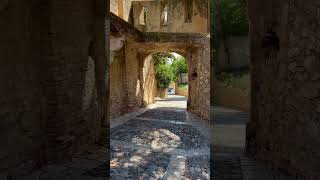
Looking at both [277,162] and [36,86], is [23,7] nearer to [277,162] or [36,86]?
[36,86]

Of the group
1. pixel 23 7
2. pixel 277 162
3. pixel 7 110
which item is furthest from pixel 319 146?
pixel 23 7

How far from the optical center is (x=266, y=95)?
4910 millimetres

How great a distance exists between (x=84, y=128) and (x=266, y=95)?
2842mm

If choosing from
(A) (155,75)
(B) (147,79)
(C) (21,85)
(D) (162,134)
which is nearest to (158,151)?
(D) (162,134)

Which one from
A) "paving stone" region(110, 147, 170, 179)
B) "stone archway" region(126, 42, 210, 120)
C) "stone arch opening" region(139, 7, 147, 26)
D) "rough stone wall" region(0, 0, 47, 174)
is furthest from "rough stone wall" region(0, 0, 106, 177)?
"stone arch opening" region(139, 7, 147, 26)

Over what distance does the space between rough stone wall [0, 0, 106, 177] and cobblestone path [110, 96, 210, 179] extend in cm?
114

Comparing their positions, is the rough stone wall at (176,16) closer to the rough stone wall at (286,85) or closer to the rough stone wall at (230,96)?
the rough stone wall at (230,96)

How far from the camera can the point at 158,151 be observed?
8562 mm

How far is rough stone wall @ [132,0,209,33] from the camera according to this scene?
71.5ft

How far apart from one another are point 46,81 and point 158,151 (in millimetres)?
4336

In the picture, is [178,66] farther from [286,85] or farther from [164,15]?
[286,85]

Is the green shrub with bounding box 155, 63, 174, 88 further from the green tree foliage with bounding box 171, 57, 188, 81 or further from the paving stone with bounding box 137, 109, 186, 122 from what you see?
the paving stone with bounding box 137, 109, 186, 122

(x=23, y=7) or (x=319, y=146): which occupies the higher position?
(x=23, y=7)

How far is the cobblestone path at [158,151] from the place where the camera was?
256 inches
